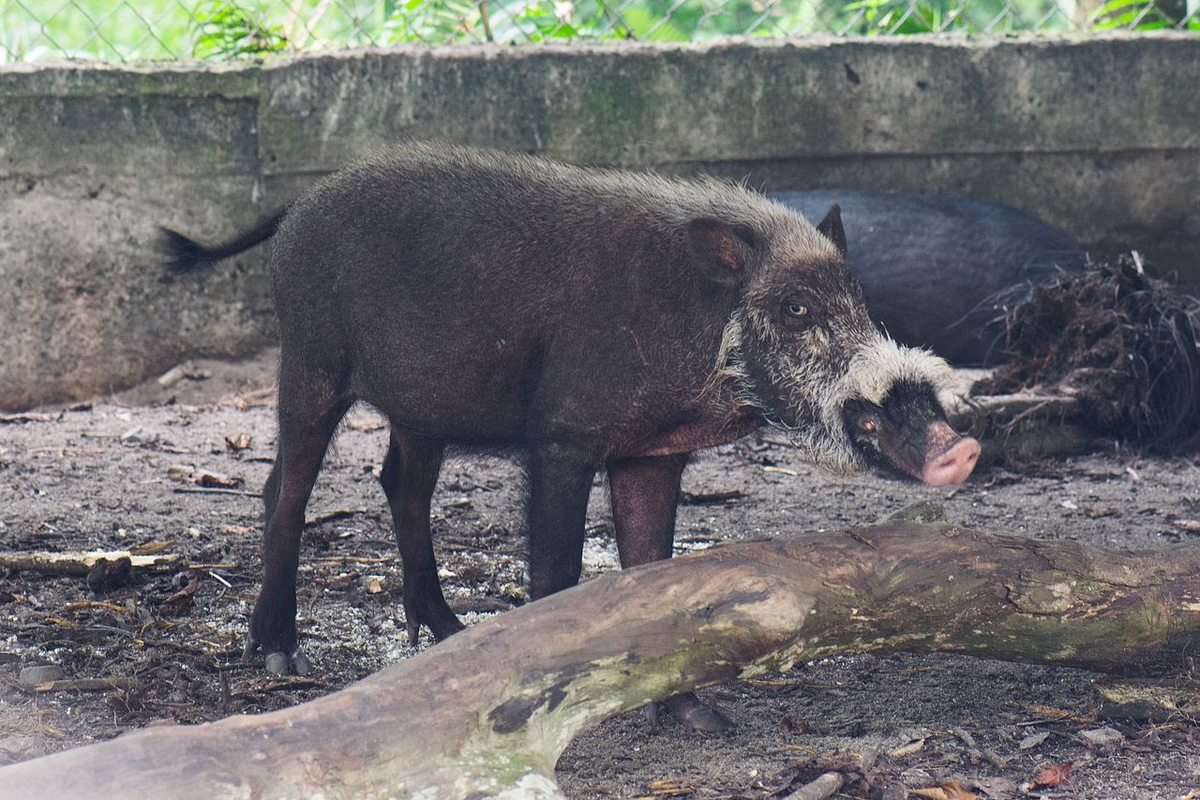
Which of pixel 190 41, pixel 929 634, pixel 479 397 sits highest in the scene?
pixel 190 41

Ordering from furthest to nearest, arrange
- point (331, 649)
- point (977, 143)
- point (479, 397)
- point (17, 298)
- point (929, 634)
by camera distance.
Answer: point (977, 143), point (17, 298), point (331, 649), point (479, 397), point (929, 634)

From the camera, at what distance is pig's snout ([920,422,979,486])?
3045mm

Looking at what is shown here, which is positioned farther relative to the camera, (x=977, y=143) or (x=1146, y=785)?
(x=977, y=143)

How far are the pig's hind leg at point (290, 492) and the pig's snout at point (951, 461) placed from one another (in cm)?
170

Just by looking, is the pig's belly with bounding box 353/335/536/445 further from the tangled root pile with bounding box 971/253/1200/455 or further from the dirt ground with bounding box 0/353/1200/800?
the tangled root pile with bounding box 971/253/1200/455

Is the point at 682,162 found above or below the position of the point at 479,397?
above

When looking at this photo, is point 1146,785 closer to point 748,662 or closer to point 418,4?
point 748,662

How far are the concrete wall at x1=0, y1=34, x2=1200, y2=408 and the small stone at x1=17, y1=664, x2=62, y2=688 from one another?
11.6 ft

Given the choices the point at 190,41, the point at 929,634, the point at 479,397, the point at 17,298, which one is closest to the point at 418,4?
the point at 190,41

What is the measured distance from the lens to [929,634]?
299cm

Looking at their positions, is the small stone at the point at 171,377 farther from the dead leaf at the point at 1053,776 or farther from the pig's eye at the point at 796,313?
the dead leaf at the point at 1053,776

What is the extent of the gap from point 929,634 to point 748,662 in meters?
0.48


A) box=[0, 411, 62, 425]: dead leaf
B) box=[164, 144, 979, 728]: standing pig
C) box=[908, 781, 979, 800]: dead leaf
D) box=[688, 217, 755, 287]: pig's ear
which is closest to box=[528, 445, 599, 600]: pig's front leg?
box=[164, 144, 979, 728]: standing pig

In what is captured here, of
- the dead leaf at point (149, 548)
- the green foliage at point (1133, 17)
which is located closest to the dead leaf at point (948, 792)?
the dead leaf at point (149, 548)
